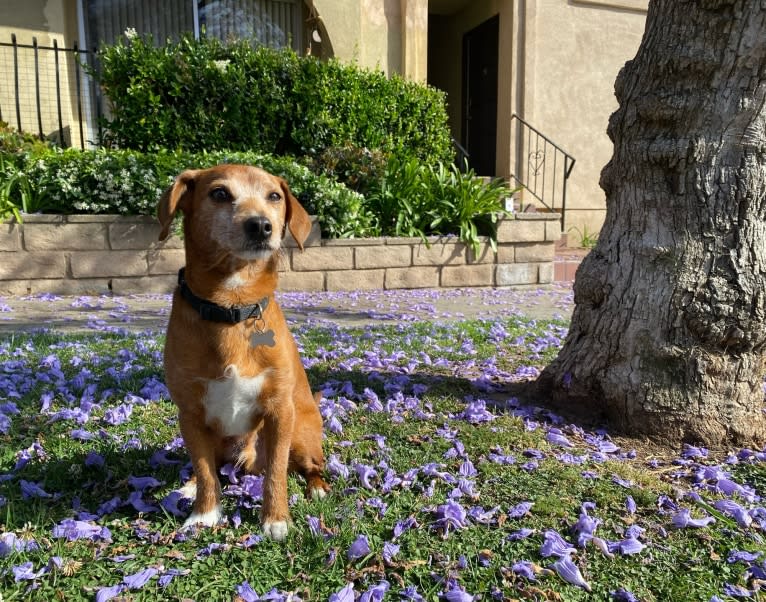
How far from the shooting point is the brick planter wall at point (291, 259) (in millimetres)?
6332

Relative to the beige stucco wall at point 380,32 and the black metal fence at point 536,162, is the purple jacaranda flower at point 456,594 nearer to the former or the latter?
the beige stucco wall at point 380,32

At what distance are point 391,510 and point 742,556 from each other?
1316 millimetres

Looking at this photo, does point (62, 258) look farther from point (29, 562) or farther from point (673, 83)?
point (673, 83)

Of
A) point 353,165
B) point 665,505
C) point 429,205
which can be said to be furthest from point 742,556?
point 353,165

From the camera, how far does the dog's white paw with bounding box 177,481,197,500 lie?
2351 millimetres

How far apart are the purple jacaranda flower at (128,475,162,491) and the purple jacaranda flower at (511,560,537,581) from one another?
1548mm

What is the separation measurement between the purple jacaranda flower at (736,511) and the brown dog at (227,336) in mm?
1820

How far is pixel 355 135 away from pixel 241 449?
7288mm

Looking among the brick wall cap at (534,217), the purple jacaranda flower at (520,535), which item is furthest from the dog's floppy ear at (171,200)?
the brick wall cap at (534,217)

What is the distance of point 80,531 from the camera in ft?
6.55

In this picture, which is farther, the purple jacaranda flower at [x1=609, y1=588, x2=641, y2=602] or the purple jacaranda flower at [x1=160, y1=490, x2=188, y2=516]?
the purple jacaranda flower at [x1=160, y1=490, x2=188, y2=516]

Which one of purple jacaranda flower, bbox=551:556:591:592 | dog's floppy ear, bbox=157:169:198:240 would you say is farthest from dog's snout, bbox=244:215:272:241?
purple jacaranda flower, bbox=551:556:591:592

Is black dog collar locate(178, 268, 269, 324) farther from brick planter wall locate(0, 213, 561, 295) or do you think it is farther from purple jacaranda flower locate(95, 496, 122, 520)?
brick planter wall locate(0, 213, 561, 295)

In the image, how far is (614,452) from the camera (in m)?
2.80
